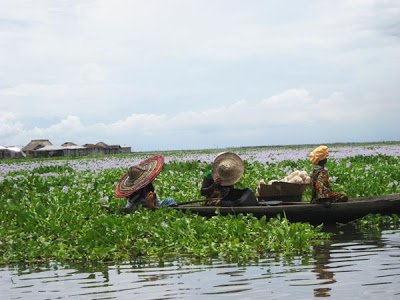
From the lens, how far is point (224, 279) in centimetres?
639

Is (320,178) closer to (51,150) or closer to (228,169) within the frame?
(228,169)

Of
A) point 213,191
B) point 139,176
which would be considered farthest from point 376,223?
point 139,176

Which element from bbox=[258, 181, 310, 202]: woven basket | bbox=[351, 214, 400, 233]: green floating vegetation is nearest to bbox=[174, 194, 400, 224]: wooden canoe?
bbox=[351, 214, 400, 233]: green floating vegetation

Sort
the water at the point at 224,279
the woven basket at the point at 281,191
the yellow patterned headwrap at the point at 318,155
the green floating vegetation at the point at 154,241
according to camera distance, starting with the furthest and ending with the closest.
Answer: the woven basket at the point at 281,191, the yellow patterned headwrap at the point at 318,155, the green floating vegetation at the point at 154,241, the water at the point at 224,279

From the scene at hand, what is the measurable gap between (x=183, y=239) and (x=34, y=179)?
8633 millimetres

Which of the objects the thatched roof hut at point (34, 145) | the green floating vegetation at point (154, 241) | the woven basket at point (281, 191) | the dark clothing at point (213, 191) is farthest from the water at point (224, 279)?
the thatched roof hut at point (34, 145)

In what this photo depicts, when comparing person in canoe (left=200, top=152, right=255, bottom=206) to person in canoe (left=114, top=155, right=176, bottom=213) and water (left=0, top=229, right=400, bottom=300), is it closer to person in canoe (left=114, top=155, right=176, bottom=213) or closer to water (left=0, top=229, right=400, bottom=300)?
person in canoe (left=114, top=155, right=176, bottom=213)

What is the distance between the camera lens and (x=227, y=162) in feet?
34.3

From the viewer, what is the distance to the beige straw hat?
10.4 m

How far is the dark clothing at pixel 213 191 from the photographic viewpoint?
10609mm

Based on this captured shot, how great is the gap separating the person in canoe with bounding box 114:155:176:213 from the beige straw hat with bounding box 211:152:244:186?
92 cm

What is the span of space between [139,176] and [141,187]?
36cm

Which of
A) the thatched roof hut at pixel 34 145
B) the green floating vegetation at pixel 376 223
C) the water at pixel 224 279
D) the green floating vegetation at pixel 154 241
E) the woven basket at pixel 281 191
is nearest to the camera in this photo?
the water at pixel 224 279

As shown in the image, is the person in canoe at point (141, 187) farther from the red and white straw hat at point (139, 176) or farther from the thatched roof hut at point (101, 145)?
the thatched roof hut at point (101, 145)
